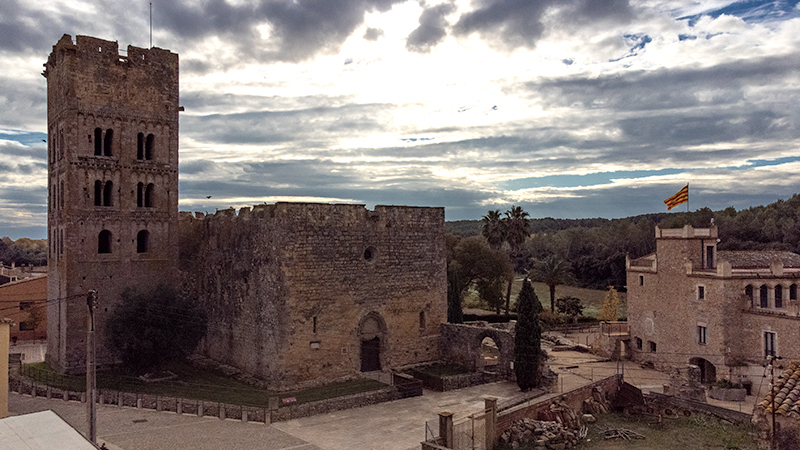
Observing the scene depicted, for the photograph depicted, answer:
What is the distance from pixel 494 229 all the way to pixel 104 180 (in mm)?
34533

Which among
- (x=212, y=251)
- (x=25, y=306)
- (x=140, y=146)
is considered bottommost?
(x=25, y=306)

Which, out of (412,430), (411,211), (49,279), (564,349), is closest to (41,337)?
(49,279)

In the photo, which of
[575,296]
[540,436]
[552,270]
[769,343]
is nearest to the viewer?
[540,436]

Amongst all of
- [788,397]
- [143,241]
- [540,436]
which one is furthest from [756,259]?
[143,241]

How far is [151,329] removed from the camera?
2619 centimetres

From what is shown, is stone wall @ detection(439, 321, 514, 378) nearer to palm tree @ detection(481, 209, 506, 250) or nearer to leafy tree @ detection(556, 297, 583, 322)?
leafy tree @ detection(556, 297, 583, 322)

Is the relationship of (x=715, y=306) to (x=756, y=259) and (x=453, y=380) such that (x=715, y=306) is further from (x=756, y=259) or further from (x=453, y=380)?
(x=453, y=380)

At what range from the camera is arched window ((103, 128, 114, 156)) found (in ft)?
97.9

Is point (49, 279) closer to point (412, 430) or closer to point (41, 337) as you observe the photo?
point (41, 337)

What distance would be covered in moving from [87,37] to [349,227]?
17.0m

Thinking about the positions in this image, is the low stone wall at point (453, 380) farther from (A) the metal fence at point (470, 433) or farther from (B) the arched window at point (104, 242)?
(B) the arched window at point (104, 242)

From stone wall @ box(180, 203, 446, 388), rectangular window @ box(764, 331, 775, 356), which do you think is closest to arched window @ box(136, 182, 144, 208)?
stone wall @ box(180, 203, 446, 388)

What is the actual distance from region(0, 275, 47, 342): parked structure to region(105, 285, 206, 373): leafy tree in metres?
16.1

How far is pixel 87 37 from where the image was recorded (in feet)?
94.7
